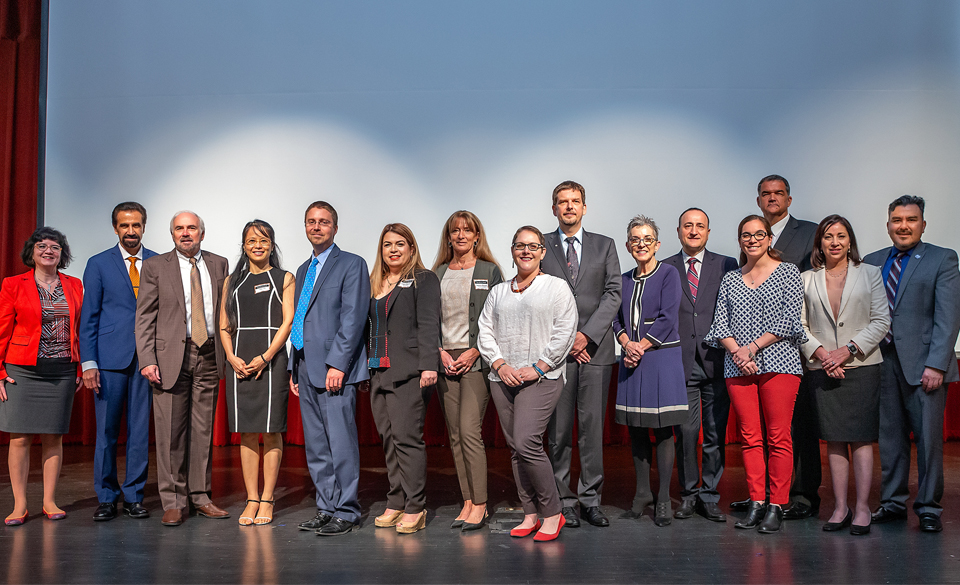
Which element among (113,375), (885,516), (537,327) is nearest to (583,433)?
(537,327)

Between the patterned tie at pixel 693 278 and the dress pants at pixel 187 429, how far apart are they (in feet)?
8.73

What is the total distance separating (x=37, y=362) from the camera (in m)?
3.52

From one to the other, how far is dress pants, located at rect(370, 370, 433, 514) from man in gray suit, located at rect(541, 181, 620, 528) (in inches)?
27.8

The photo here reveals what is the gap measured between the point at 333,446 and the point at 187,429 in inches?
34.9

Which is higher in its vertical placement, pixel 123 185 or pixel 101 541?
pixel 123 185

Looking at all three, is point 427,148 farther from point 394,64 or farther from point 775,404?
point 775,404

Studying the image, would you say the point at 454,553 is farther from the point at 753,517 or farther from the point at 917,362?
the point at 917,362

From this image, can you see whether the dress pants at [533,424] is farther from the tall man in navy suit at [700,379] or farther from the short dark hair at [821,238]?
the short dark hair at [821,238]

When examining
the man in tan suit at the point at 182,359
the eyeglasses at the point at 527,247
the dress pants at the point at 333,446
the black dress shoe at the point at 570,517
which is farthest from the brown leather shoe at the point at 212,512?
the eyeglasses at the point at 527,247

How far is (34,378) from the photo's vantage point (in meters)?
3.52

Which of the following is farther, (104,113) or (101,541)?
(104,113)

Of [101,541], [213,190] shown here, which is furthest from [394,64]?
[101,541]

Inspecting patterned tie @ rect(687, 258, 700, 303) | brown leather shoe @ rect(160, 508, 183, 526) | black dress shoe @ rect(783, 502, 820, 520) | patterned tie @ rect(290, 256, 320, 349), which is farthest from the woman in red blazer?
black dress shoe @ rect(783, 502, 820, 520)

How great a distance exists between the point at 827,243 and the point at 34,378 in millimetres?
4273
